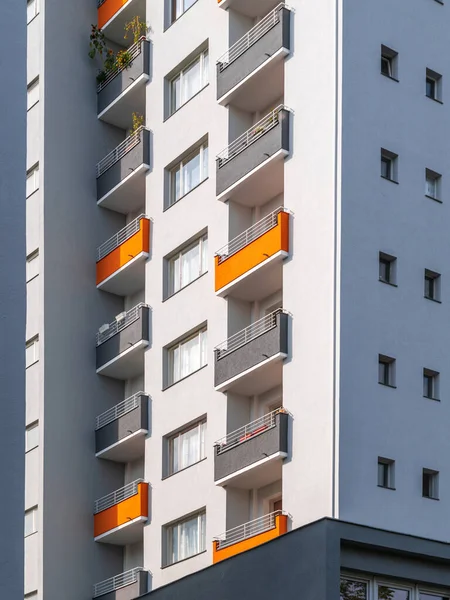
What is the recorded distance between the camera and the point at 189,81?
44156mm

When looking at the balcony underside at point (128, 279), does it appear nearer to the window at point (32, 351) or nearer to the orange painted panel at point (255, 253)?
the window at point (32, 351)

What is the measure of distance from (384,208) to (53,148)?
14374mm

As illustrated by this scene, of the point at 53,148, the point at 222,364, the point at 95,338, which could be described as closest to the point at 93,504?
the point at 95,338

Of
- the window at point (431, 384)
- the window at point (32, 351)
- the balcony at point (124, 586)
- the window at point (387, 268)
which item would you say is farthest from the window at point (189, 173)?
the balcony at point (124, 586)

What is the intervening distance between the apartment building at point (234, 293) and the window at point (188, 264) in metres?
0.12

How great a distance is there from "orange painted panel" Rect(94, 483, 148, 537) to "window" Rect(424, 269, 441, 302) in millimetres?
10555

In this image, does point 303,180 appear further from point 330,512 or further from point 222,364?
point 330,512

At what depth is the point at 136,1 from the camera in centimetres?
4744

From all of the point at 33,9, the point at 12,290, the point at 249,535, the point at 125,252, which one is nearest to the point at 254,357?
the point at 249,535

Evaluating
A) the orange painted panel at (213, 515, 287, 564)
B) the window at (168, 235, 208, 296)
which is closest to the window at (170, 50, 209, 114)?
the window at (168, 235, 208, 296)

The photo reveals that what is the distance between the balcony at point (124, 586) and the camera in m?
41.2

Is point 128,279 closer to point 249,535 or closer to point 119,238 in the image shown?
point 119,238

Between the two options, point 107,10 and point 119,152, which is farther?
point 107,10

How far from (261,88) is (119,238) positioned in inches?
357
